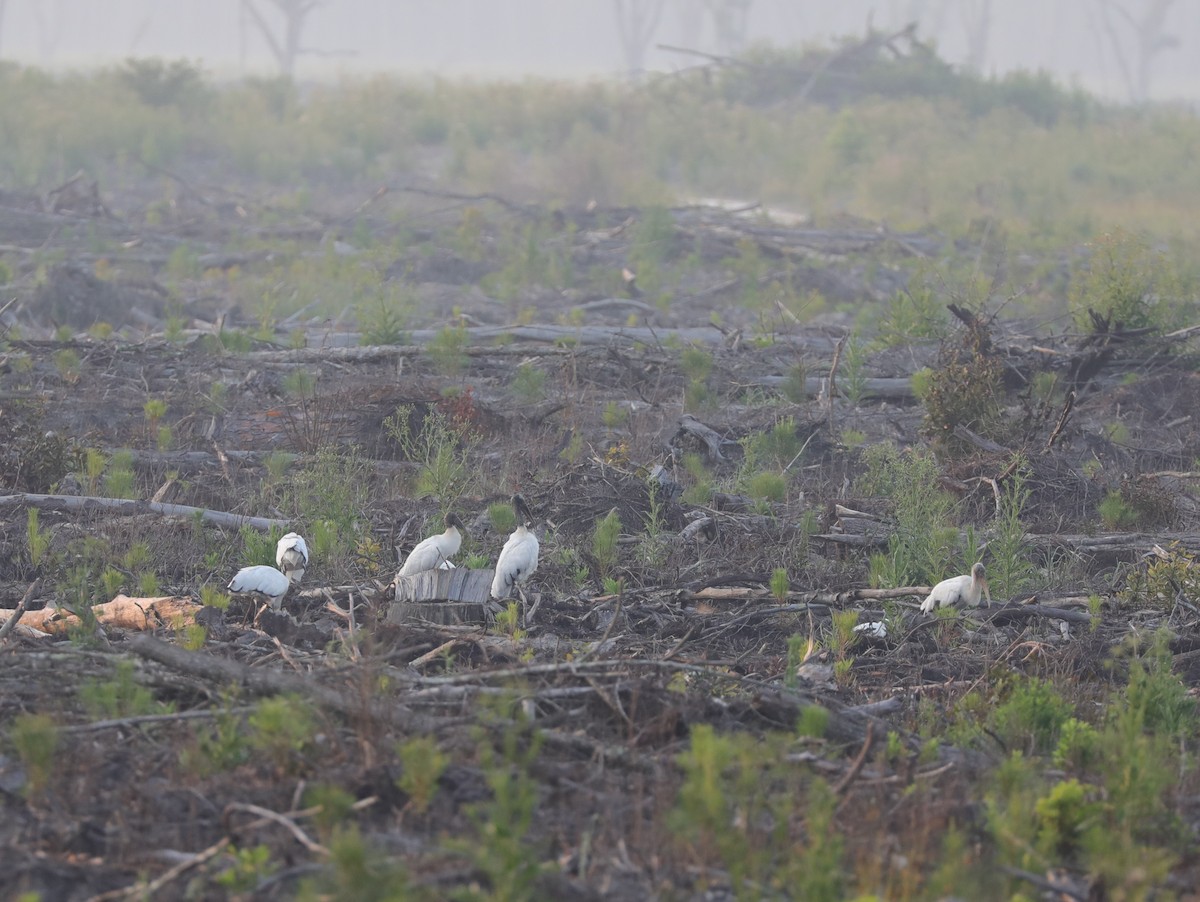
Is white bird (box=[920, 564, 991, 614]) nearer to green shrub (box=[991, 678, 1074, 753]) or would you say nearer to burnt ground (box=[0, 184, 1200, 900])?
burnt ground (box=[0, 184, 1200, 900])

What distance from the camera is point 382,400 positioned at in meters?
10.2

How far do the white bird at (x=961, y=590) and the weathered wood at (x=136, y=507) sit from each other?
3.58 meters

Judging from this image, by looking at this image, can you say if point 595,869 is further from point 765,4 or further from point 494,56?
point 765,4

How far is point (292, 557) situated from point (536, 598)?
3.84 feet

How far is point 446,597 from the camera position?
252 inches

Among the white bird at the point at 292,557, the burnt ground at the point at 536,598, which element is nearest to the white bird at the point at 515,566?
the burnt ground at the point at 536,598

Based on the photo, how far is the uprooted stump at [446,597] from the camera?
623cm

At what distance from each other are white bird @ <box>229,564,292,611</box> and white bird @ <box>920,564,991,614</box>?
2.91 meters

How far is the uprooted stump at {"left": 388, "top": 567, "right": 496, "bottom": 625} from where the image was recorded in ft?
20.4

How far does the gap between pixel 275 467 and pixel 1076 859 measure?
18.9 ft

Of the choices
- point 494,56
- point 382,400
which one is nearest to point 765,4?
point 494,56

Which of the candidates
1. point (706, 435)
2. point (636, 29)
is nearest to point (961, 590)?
point (706, 435)

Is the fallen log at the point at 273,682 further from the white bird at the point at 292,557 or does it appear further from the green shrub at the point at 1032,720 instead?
the green shrub at the point at 1032,720

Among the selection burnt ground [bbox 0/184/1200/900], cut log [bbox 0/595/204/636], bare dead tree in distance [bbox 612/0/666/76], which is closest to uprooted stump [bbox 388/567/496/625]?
burnt ground [bbox 0/184/1200/900]
